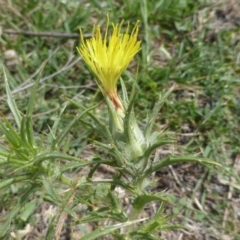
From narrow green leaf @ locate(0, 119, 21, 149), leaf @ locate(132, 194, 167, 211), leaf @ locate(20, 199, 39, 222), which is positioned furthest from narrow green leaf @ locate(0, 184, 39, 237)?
leaf @ locate(20, 199, 39, 222)

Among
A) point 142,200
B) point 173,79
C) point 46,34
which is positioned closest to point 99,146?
point 142,200

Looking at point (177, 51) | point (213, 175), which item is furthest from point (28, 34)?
point (213, 175)

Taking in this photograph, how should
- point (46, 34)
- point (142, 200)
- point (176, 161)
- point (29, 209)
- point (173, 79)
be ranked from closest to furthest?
1. point (176, 161)
2. point (142, 200)
3. point (29, 209)
4. point (173, 79)
5. point (46, 34)

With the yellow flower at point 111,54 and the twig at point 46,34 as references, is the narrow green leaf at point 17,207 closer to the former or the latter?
the yellow flower at point 111,54

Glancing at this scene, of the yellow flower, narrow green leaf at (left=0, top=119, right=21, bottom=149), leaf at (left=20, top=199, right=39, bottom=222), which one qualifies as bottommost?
leaf at (left=20, top=199, right=39, bottom=222)

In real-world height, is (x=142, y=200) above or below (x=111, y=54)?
below

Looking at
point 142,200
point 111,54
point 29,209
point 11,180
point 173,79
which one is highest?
point 111,54

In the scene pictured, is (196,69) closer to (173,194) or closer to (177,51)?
(177,51)

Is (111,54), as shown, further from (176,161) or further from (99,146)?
A: (176,161)

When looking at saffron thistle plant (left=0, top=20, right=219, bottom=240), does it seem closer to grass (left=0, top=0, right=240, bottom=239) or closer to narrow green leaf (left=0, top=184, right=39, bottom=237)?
narrow green leaf (left=0, top=184, right=39, bottom=237)
